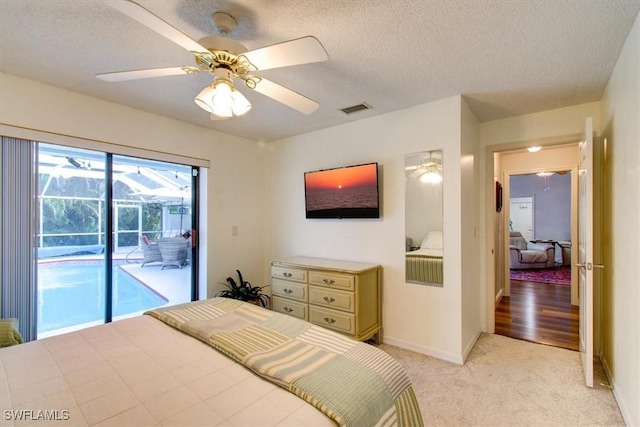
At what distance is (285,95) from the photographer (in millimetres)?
1824

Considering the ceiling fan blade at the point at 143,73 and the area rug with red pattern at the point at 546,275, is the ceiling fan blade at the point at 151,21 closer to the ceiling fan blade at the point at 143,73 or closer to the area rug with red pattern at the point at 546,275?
the ceiling fan blade at the point at 143,73

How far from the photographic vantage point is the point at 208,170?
356cm

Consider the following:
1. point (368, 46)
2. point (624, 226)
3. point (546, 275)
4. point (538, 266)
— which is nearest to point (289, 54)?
point (368, 46)

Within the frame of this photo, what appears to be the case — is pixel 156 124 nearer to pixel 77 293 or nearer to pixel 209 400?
pixel 77 293

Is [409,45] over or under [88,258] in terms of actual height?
over

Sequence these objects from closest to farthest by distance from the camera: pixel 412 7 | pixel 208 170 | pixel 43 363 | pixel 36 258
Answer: pixel 43 363
pixel 412 7
pixel 36 258
pixel 208 170

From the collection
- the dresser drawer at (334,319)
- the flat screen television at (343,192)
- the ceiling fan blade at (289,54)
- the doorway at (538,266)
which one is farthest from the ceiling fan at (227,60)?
the doorway at (538,266)

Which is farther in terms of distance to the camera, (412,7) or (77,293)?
(77,293)

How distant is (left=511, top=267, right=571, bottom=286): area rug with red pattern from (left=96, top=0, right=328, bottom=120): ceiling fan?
21.1ft

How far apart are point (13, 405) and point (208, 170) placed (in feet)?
9.31

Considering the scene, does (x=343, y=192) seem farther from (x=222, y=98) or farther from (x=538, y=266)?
(x=538, y=266)

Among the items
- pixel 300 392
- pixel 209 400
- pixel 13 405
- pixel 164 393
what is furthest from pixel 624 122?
pixel 13 405

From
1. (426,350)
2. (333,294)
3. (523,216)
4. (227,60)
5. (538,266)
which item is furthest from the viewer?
(523,216)

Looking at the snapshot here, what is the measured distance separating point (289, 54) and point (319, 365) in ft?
4.70
